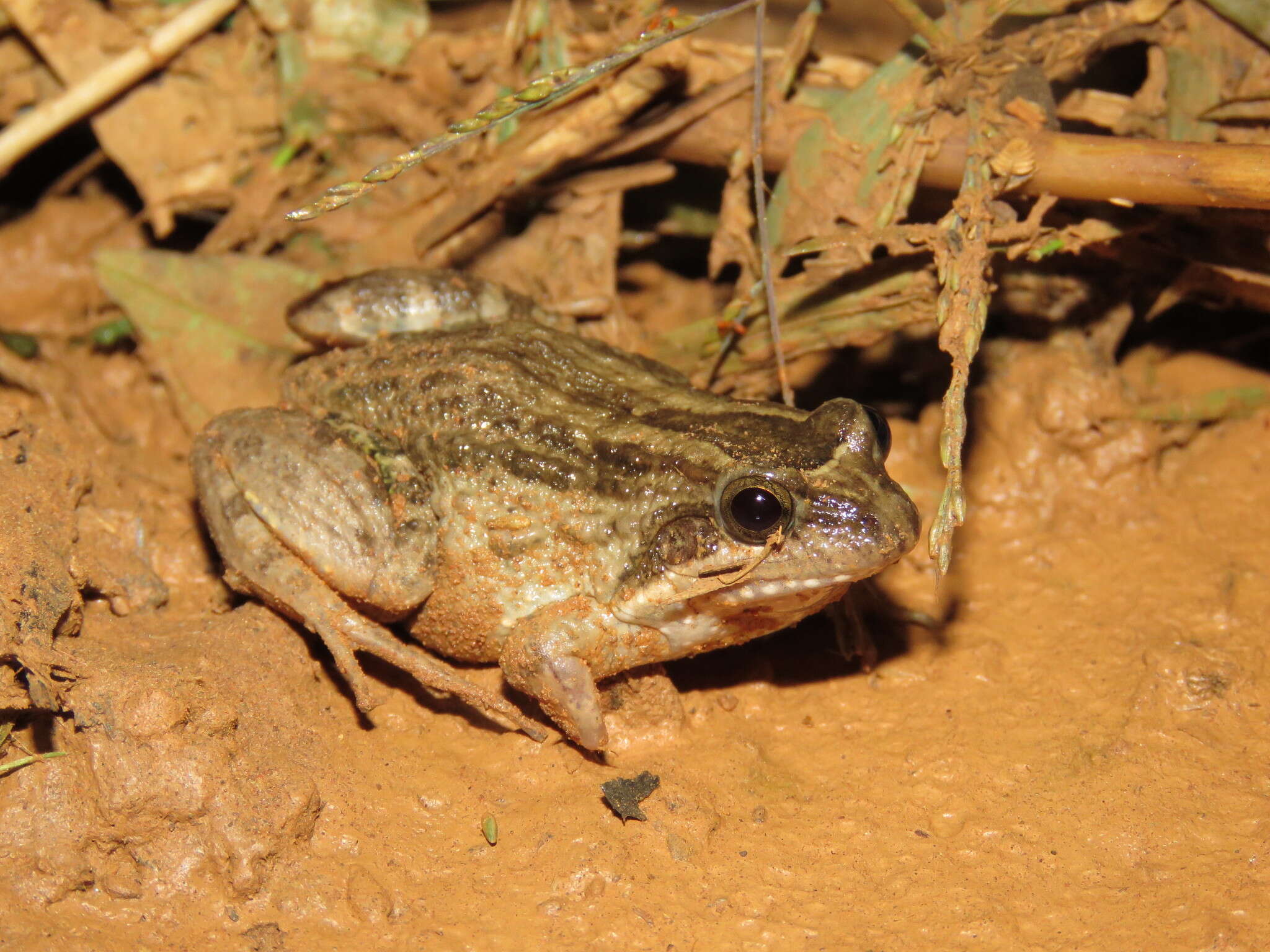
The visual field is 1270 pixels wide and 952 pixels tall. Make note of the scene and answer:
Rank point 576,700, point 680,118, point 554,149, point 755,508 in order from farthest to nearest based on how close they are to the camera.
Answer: point 554,149 → point 680,118 → point 576,700 → point 755,508

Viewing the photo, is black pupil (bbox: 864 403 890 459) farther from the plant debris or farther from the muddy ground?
the plant debris

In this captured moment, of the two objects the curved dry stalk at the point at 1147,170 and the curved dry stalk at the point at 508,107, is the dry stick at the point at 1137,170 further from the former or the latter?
the curved dry stalk at the point at 508,107

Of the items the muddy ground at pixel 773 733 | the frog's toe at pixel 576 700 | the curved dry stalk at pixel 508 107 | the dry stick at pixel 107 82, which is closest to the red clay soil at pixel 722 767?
the muddy ground at pixel 773 733

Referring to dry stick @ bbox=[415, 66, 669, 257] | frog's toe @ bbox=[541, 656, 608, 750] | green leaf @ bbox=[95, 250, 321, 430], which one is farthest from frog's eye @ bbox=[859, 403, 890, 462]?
green leaf @ bbox=[95, 250, 321, 430]

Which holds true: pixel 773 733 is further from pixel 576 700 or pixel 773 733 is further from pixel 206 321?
pixel 206 321

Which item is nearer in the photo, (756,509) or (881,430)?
(756,509)

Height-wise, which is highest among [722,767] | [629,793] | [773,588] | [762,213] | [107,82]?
[107,82]

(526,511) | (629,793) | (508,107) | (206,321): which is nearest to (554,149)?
(508,107)

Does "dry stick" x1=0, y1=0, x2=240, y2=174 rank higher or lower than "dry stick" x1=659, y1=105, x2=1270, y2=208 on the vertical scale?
higher

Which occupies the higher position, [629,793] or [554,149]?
[554,149]
